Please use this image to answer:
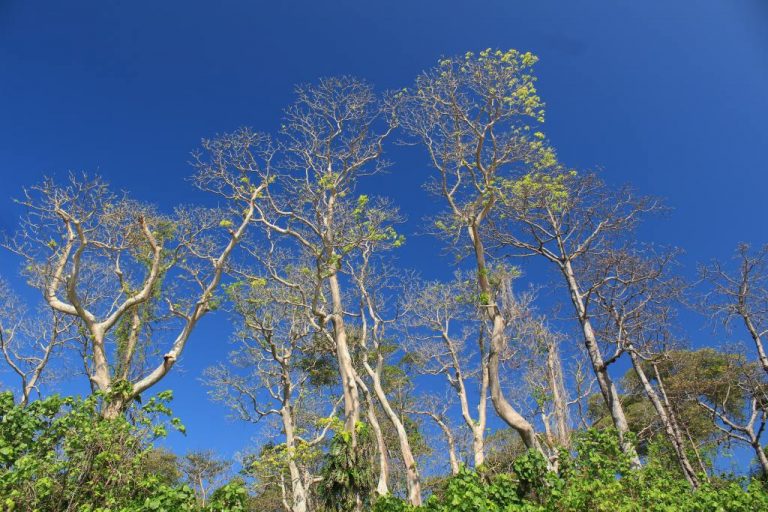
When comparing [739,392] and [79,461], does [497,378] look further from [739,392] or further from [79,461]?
[739,392]

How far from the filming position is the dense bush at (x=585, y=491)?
7.05 metres

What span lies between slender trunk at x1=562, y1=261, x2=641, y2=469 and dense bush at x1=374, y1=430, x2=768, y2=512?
2.04 ft

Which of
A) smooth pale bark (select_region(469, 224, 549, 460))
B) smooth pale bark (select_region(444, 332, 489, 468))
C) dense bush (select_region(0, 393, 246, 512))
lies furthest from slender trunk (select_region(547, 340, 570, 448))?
dense bush (select_region(0, 393, 246, 512))

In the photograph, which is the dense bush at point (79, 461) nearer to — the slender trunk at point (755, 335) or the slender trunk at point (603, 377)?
the slender trunk at point (603, 377)

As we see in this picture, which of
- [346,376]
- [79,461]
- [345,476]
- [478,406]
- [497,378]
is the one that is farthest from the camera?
[478,406]

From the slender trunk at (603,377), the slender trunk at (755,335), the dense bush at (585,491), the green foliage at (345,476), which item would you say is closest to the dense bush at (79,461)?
the dense bush at (585,491)

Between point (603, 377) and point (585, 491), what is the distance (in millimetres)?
4264

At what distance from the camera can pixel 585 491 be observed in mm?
7477

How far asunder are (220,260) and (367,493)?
21.0 ft

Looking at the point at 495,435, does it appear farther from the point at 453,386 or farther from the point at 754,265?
the point at 754,265

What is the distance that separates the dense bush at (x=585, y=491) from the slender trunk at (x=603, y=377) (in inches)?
24.4

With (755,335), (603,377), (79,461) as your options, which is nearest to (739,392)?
(755,335)

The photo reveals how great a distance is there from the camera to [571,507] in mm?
7141

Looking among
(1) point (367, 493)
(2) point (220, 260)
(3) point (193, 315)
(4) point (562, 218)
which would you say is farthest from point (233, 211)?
(4) point (562, 218)
